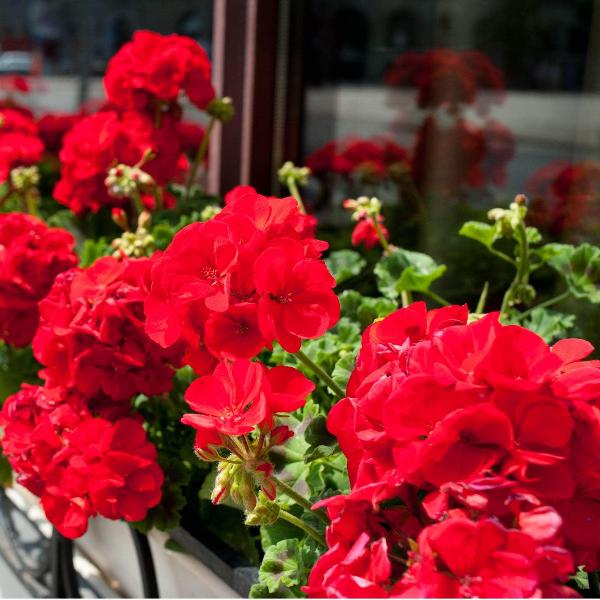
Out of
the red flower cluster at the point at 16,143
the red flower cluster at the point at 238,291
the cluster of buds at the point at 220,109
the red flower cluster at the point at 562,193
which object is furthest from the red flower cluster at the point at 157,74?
the red flower cluster at the point at 238,291

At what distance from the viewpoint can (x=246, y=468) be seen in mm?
621

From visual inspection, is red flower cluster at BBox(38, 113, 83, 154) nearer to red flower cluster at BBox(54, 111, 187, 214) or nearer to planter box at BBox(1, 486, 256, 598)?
red flower cluster at BBox(54, 111, 187, 214)

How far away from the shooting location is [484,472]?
1.62 feet

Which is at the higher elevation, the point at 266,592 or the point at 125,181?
the point at 125,181

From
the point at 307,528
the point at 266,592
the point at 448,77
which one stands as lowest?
the point at 266,592

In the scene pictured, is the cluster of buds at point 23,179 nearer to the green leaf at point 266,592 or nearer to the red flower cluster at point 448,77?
the red flower cluster at point 448,77

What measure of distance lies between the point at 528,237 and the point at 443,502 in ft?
2.07

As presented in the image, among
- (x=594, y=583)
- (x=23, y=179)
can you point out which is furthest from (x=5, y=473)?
(x=594, y=583)

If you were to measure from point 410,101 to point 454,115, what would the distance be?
0.11m

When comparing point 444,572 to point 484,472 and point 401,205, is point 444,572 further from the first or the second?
point 401,205

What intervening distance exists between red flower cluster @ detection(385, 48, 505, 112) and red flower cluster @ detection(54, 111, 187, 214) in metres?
0.40

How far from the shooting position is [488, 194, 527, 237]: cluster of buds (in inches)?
36.4

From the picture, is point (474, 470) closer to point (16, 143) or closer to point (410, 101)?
point (410, 101)

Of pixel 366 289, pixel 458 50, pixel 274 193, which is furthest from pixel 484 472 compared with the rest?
pixel 274 193
